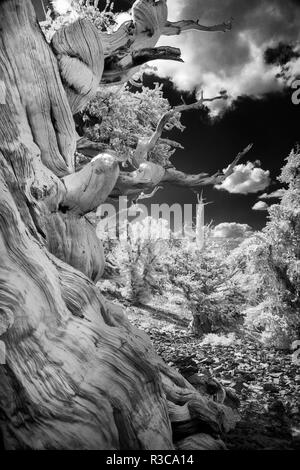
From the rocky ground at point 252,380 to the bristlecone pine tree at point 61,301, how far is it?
30 centimetres

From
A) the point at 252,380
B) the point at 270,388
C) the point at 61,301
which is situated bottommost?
the point at 270,388

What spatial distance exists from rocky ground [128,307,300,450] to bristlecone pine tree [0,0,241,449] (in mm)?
298

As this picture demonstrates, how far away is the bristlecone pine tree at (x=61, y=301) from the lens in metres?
1.84

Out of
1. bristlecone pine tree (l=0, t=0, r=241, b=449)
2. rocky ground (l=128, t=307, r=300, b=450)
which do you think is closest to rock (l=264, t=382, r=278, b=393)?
rocky ground (l=128, t=307, r=300, b=450)

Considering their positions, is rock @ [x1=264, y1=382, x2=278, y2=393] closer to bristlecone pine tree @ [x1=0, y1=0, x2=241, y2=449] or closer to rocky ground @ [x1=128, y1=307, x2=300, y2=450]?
rocky ground @ [x1=128, y1=307, x2=300, y2=450]

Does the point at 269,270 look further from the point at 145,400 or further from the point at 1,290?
the point at 1,290

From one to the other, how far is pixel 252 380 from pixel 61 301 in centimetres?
325

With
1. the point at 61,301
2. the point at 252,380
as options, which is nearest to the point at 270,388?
the point at 252,380

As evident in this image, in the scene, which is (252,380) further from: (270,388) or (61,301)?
(61,301)

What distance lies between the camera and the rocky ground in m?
2.62

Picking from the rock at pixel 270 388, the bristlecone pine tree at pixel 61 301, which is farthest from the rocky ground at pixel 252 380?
the bristlecone pine tree at pixel 61 301

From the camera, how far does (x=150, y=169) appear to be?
5809mm

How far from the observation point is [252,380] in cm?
419
